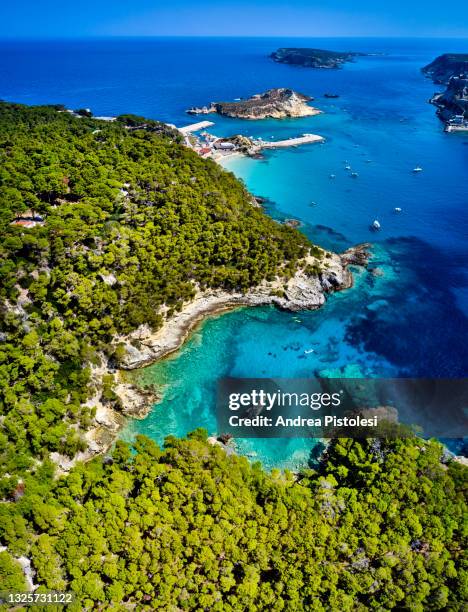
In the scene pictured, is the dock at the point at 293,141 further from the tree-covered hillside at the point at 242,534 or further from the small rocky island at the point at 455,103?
the tree-covered hillside at the point at 242,534

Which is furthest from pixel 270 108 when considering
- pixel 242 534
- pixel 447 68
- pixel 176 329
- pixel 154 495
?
pixel 447 68

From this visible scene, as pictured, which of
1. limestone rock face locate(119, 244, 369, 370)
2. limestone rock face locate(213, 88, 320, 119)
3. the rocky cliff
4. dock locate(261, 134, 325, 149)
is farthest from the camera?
the rocky cliff

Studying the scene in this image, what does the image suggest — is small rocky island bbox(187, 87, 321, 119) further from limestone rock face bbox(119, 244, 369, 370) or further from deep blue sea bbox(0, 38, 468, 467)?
limestone rock face bbox(119, 244, 369, 370)

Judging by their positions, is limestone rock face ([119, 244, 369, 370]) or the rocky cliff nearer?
limestone rock face ([119, 244, 369, 370])

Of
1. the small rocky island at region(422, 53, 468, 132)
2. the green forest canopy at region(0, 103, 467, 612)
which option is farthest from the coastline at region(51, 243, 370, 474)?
the small rocky island at region(422, 53, 468, 132)

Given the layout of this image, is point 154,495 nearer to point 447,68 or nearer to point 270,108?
point 270,108

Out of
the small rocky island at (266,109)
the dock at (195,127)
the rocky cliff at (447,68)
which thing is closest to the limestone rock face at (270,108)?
the small rocky island at (266,109)
